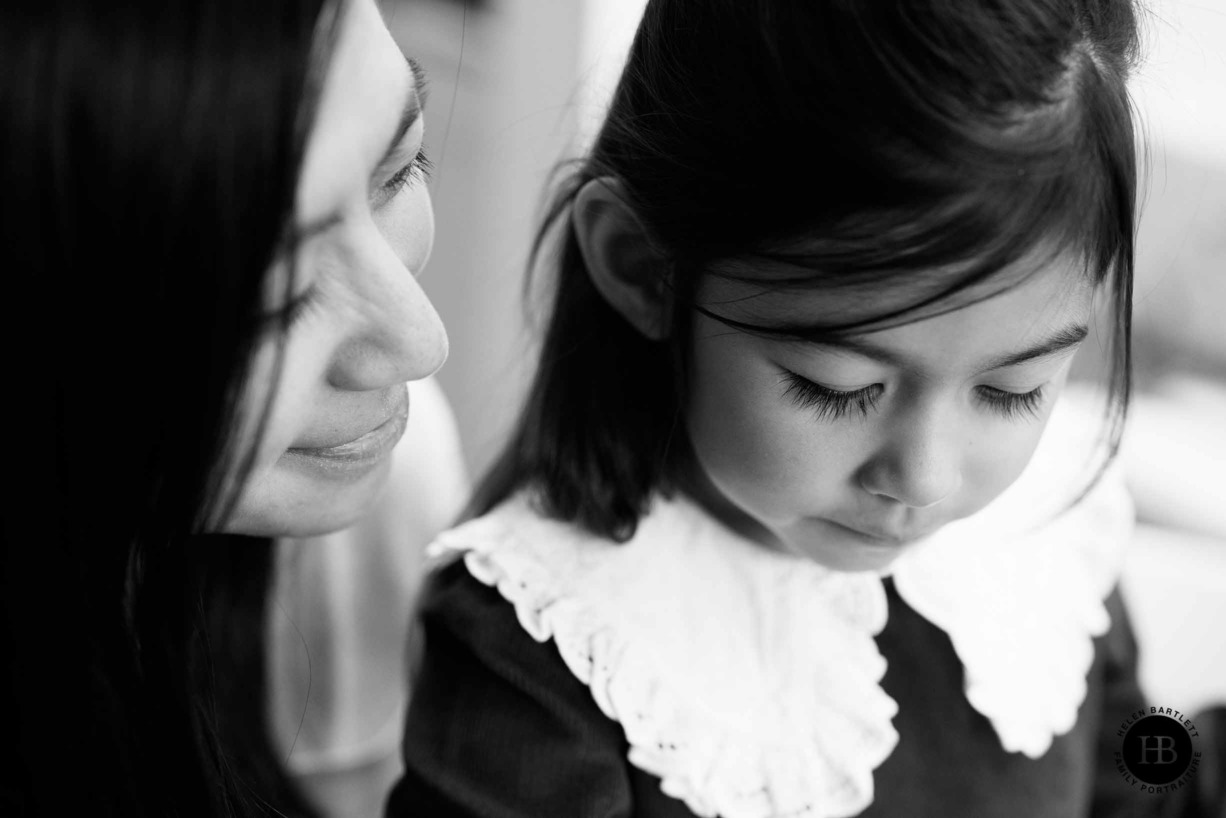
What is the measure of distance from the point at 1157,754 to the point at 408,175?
0.63 metres

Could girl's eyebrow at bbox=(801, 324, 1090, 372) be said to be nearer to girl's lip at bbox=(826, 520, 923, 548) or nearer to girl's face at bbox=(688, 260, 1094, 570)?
girl's face at bbox=(688, 260, 1094, 570)

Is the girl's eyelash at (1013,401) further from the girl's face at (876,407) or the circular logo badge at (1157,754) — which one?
the circular logo badge at (1157,754)

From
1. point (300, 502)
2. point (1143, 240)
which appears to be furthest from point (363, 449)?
point (1143, 240)

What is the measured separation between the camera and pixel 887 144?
532 millimetres

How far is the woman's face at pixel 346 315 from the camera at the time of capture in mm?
509

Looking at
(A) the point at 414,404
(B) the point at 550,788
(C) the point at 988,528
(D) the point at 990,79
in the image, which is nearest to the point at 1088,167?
(D) the point at 990,79

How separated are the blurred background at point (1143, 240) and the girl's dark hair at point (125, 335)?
322 mm

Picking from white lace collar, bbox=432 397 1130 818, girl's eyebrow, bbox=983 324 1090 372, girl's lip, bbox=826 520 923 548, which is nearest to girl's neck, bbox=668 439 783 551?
white lace collar, bbox=432 397 1130 818

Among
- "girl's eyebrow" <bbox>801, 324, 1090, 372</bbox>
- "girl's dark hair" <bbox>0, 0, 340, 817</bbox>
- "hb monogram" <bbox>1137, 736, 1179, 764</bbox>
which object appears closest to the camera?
"girl's dark hair" <bbox>0, 0, 340, 817</bbox>

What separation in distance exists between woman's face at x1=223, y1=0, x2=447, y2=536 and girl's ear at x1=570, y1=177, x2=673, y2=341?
10 cm

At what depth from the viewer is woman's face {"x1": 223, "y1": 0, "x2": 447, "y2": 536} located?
0.51m

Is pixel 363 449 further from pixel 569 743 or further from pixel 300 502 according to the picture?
pixel 569 743

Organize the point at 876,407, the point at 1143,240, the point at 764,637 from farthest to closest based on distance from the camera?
the point at 1143,240
the point at 764,637
the point at 876,407

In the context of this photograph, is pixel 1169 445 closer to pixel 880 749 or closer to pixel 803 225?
pixel 880 749
